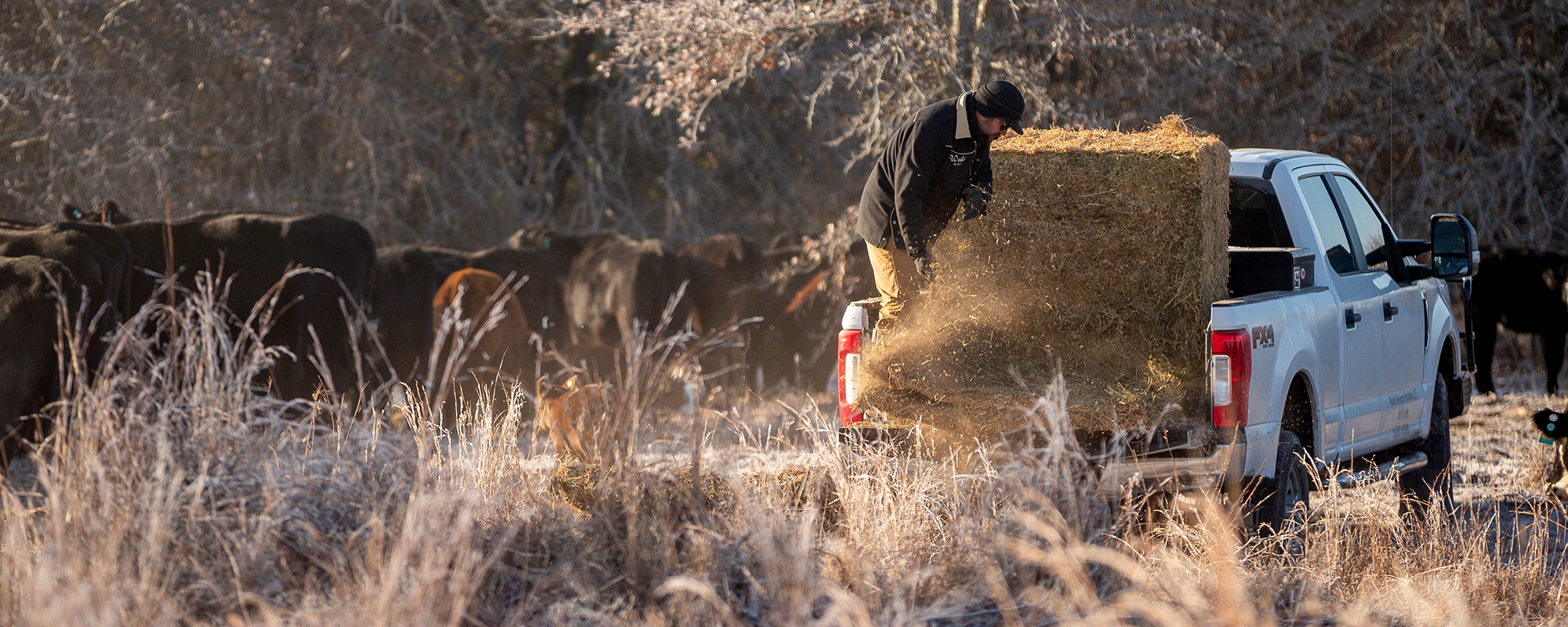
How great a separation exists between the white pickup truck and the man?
0.35m

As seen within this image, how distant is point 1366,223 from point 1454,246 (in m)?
0.44

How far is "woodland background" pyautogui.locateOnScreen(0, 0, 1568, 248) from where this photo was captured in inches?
474

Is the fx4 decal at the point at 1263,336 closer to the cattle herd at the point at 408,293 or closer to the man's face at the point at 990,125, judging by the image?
the man's face at the point at 990,125

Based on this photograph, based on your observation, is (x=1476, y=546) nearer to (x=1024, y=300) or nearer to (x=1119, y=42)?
(x=1024, y=300)

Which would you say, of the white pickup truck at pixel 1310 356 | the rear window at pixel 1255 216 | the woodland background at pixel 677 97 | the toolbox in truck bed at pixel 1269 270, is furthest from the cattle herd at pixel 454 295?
the white pickup truck at pixel 1310 356

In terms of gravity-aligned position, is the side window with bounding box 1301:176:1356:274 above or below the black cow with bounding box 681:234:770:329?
above

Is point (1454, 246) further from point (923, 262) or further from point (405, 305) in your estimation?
point (405, 305)

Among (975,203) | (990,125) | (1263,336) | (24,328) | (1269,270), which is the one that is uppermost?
(990,125)

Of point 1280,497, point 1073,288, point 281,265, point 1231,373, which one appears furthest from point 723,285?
point 1231,373

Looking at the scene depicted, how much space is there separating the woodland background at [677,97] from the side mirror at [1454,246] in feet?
11.3

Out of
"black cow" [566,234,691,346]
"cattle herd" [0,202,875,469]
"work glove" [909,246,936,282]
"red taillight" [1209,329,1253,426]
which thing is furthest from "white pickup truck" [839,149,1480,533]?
"black cow" [566,234,691,346]

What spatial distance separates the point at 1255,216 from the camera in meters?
6.56

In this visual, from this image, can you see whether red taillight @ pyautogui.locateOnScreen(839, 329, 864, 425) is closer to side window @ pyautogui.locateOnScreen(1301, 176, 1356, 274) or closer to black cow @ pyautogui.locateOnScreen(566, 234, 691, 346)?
side window @ pyautogui.locateOnScreen(1301, 176, 1356, 274)

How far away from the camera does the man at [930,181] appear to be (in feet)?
20.1
